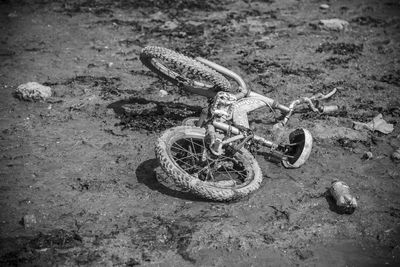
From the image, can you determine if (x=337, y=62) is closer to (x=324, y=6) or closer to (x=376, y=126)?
(x=376, y=126)

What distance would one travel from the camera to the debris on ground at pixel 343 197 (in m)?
4.89

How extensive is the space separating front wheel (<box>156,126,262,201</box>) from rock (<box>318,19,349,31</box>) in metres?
6.73

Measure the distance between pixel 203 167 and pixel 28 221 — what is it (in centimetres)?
226

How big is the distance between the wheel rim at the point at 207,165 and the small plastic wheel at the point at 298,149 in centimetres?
80

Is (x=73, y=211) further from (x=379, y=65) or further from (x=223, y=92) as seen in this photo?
(x=379, y=65)

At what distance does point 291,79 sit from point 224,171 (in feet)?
11.2

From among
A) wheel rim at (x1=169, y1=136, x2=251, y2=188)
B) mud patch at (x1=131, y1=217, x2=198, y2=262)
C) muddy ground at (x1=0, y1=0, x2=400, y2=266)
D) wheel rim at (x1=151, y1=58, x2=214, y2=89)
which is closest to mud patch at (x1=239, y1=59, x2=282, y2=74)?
muddy ground at (x1=0, y1=0, x2=400, y2=266)

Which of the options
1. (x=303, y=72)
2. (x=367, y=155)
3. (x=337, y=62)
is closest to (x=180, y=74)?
(x=367, y=155)

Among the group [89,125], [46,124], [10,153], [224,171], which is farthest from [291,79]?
[10,153]

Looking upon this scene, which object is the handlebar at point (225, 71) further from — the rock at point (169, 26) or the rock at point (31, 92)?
the rock at point (169, 26)

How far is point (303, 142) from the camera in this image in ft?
17.8

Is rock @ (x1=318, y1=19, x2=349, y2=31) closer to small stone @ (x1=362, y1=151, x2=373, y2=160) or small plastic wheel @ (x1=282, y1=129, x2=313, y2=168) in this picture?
small stone @ (x1=362, y1=151, x2=373, y2=160)

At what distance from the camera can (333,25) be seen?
10.4 metres

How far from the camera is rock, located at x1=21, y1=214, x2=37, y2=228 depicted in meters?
4.44
